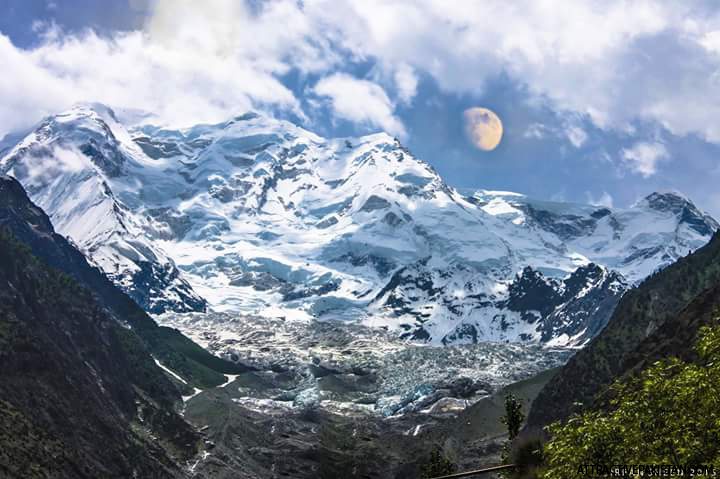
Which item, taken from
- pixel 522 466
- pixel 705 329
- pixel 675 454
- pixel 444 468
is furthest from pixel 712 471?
pixel 444 468

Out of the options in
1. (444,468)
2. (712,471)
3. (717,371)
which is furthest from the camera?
(444,468)

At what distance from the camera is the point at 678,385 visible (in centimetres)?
4306

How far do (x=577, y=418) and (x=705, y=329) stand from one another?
8.05 m

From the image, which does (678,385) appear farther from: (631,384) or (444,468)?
(444,468)

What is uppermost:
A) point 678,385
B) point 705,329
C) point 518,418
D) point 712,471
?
point 518,418

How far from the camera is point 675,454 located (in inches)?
1657

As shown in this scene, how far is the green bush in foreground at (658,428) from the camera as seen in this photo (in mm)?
41750

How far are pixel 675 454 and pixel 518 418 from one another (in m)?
85.7

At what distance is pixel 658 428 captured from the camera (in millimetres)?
43406

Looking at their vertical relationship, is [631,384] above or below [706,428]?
above

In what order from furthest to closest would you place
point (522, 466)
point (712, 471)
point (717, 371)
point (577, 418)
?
point (522, 466)
point (577, 418)
point (717, 371)
point (712, 471)

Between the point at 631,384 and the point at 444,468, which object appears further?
the point at 444,468

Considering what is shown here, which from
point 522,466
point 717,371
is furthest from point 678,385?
point 522,466

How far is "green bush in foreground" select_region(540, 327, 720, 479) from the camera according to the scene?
4175 centimetres
